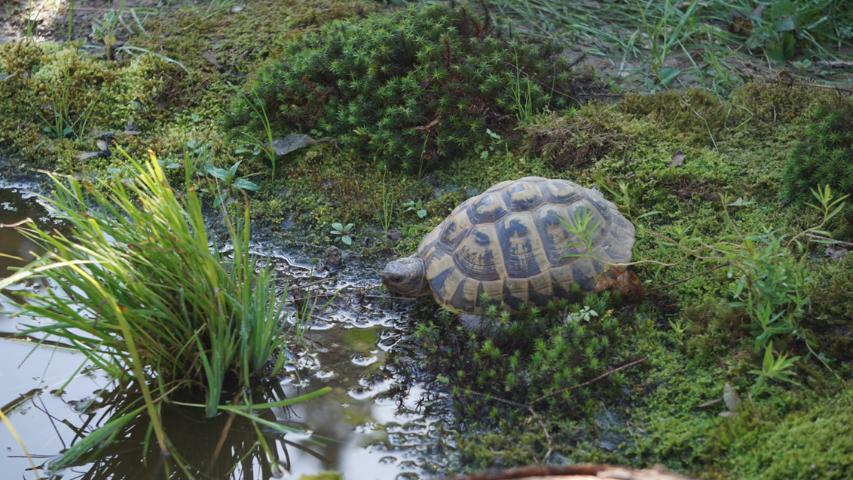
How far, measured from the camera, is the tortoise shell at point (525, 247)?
411 cm

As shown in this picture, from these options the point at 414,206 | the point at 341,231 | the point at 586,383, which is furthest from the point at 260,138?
A: the point at 586,383

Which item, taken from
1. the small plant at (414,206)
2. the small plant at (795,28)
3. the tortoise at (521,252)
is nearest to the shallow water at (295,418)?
the tortoise at (521,252)

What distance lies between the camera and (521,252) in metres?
4.13

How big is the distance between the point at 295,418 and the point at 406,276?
38.8 inches

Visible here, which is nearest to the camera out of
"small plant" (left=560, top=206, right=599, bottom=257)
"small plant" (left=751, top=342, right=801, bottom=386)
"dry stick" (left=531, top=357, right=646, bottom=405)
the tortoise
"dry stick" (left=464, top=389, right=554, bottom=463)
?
"small plant" (left=751, top=342, right=801, bottom=386)

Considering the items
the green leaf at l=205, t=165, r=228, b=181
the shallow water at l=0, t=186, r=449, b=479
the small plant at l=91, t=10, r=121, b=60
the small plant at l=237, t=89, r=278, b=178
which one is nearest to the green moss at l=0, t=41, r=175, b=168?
the small plant at l=91, t=10, r=121, b=60

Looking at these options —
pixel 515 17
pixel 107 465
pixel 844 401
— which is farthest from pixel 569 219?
pixel 515 17

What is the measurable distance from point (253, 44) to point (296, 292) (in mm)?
2882

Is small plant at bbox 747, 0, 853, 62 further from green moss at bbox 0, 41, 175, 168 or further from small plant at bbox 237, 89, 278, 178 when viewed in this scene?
green moss at bbox 0, 41, 175, 168

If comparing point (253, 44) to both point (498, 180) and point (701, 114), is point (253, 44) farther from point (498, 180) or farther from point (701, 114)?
point (701, 114)

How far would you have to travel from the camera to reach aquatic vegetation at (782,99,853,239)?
434 centimetres

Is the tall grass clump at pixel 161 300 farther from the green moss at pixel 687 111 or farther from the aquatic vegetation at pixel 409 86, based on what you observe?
the green moss at pixel 687 111

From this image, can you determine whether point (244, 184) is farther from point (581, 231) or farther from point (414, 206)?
point (581, 231)

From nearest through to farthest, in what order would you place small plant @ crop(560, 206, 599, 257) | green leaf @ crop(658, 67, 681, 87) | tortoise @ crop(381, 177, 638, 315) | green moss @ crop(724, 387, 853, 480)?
green moss @ crop(724, 387, 853, 480)
small plant @ crop(560, 206, 599, 257)
tortoise @ crop(381, 177, 638, 315)
green leaf @ crop(658, 67, 681, 87)
